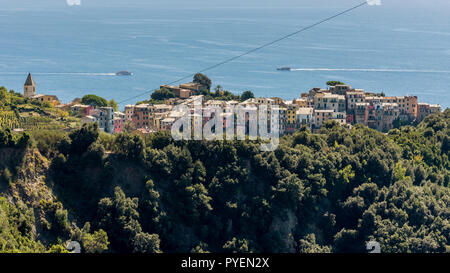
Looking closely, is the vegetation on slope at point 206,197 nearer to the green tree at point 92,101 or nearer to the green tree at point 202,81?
the green tree at point 92,101

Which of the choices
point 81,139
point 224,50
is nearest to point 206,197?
point 81,139

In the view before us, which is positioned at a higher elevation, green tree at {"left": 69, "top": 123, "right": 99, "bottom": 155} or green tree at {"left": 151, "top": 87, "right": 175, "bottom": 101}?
green tree at {"left": 151, "top": 87, "right": 175, "bottom": 101}

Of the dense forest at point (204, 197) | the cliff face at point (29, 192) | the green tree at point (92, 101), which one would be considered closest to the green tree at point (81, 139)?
the dense forest at point (204, 197)

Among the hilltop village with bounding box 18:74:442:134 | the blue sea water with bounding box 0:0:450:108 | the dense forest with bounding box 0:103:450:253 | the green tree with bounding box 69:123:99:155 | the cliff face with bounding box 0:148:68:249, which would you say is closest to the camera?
the cliff face with bounding box 0:148:68:249

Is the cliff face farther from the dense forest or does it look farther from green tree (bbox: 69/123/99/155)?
green tree (bbox: 69/123/99/155)

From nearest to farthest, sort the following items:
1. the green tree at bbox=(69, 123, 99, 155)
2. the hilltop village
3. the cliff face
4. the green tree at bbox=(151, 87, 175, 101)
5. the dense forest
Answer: the cliff face
the dense forest
the green tree at bbox=(69, 123, 99, 155)
the hilltop village
the green tree at bbox=(151, 87, 175, 101)

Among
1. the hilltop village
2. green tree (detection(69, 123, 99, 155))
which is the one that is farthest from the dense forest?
the hilltop village
